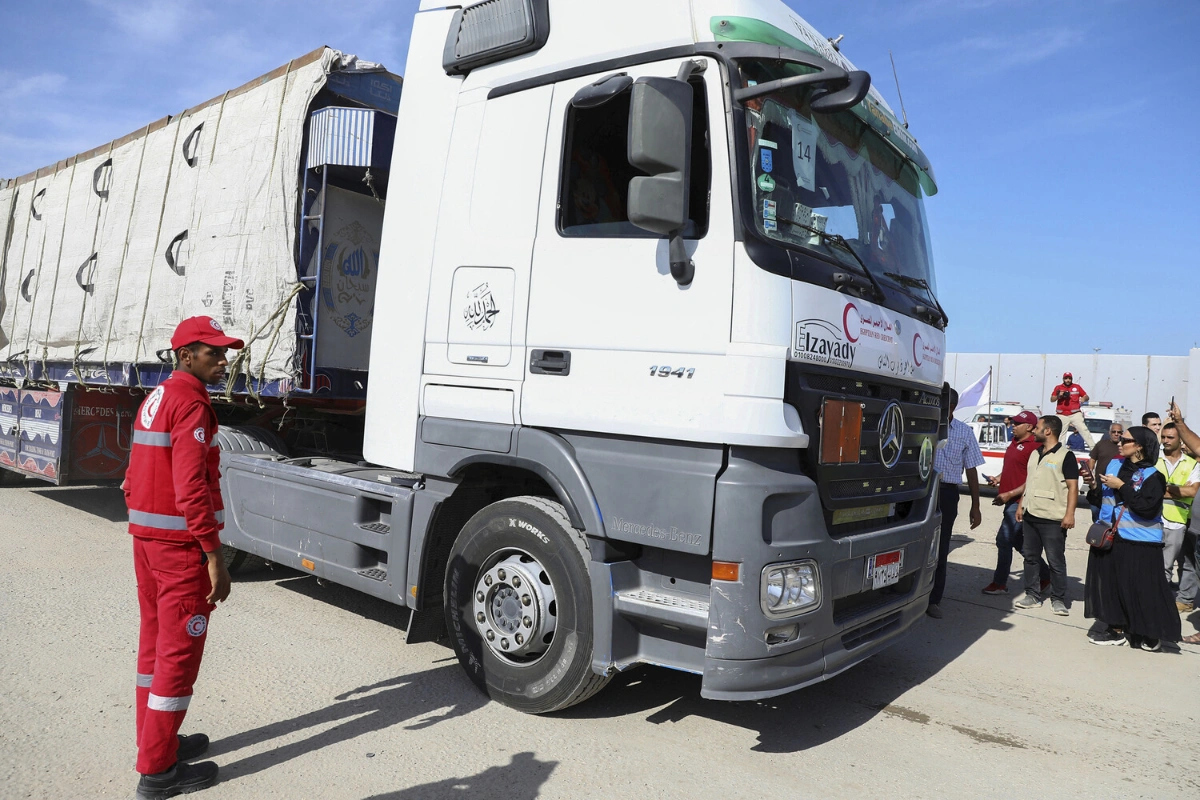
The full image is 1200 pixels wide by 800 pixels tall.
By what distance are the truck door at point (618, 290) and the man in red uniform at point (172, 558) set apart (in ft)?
4.65

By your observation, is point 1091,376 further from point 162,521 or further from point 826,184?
point 162,521

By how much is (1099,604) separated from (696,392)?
4.53 metres

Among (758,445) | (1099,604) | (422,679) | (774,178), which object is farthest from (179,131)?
(1099,604)

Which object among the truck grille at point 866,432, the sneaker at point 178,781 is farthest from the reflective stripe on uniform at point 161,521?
the truck grille at point 866,432

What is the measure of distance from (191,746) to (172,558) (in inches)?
33.1

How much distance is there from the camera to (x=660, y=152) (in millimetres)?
3244

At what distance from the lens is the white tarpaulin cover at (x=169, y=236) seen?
5.61 m

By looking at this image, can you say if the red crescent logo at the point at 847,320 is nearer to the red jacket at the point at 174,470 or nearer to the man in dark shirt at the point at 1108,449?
the red jacket at the point at 174,470

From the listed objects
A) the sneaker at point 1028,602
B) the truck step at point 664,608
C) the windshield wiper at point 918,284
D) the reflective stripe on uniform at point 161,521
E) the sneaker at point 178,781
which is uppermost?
the windshield wiper at point 918,284

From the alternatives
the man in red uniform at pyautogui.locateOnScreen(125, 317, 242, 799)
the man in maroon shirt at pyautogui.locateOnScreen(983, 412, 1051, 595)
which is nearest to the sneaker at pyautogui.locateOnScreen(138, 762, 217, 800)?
the man in red uniform at pyautogui.locateOnScreen(125, 317, 242, 799)

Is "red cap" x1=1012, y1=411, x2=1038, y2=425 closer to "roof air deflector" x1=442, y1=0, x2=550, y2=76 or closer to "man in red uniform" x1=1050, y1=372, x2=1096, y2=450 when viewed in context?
"man in red uniform" x1=1050, y1=372, x2=1096, y2=450

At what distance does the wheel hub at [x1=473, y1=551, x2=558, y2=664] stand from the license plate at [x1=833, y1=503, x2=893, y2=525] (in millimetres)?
1333

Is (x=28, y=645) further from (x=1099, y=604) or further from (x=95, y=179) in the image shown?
(x=1099, y=604)

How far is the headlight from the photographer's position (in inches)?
128
